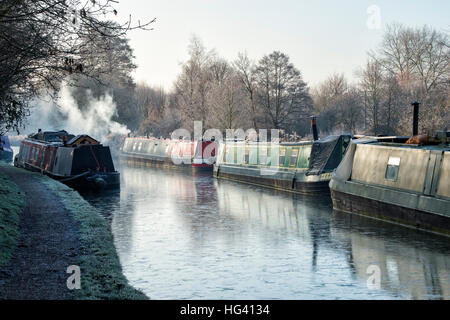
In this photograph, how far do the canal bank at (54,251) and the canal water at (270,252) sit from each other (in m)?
0.66

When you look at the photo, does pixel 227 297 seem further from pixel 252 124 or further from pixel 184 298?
pixel 252 124

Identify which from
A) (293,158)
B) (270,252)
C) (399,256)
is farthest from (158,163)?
(399,256)

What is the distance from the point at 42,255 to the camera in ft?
31.4

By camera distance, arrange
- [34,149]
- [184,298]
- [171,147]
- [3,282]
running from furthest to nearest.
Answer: [171,147], [34,149], [184,298], [3,282]

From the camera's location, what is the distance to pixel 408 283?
32.2 ft

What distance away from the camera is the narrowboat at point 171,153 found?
3394 cm

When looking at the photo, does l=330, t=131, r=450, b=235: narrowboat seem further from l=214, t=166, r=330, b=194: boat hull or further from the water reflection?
l=214, t=166, r=330, b=194: boat hull

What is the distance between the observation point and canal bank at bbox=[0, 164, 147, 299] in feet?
25.5

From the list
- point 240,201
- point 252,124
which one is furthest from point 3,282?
point 252,124

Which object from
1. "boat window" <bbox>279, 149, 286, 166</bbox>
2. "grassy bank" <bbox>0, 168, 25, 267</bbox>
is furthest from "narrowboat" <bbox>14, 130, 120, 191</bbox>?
"boat window" <bbox>279, 149, 286, 166</bbox>

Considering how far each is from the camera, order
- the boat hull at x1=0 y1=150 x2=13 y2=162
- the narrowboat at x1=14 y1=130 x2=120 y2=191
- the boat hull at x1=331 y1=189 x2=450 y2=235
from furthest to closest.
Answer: the boat hull at x1=0 y1=150 x2=13 y2=162 < the narrowboat at x1=14 y1=130 x2=120 y2=191 < the boat hull at x1=331 y1=189 x2=450 y2=235

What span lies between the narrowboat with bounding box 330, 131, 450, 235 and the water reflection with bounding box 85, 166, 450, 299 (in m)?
0.44

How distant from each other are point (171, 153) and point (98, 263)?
28.5 metres
